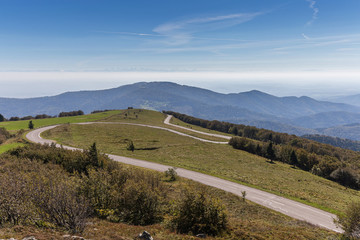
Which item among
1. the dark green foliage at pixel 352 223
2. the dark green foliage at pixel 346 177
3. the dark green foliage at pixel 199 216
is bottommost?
the dark green foliage at pixel 346 177

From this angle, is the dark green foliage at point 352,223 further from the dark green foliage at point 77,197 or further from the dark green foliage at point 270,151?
the dark green foliage at point 270,151

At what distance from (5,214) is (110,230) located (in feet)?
21.5

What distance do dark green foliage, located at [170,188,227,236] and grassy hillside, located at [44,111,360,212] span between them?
28199mm

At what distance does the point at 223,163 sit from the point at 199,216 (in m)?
46.0

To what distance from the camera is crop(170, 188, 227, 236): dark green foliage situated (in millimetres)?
15211

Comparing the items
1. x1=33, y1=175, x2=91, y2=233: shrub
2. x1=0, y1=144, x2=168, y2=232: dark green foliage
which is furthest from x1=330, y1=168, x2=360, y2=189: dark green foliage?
x1=33, y1=175, x2=91, y2=233: shrub

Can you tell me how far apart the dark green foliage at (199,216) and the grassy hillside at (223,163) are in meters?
28.2

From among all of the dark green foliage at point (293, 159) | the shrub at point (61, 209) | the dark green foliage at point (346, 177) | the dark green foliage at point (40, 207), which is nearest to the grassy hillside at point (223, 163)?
the dark green foliage at point (346, 177)

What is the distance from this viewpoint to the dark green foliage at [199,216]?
15.2 metres

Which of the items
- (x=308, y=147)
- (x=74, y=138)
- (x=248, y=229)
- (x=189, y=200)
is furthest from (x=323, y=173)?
(x=74, y=138)

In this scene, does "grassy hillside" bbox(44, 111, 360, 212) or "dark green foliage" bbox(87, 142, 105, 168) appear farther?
"grassy hillside" bbox(44, 111, 360, 212)

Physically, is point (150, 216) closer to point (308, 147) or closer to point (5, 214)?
point (5, 214)

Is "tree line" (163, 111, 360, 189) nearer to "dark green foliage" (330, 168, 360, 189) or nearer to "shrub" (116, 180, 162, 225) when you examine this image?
"dark green foliage" (330, 168, 360, 189)

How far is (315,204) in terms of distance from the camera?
3372cm
